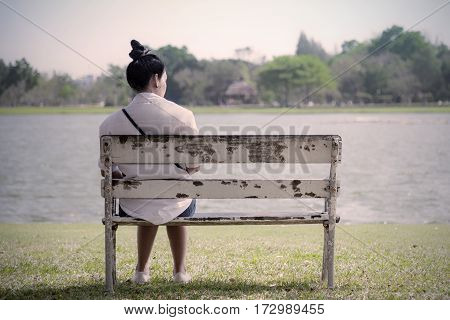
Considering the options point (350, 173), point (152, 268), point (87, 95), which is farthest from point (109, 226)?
point (87, 95)

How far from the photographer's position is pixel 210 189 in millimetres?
5148

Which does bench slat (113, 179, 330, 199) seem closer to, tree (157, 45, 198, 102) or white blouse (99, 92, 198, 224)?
white blouse (99, 92, 198, 224)

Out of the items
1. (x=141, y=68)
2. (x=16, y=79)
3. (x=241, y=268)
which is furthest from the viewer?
(x=16, y=79)

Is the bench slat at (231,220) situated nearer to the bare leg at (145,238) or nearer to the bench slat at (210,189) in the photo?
the bench slat at (210,189)

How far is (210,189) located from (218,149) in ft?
0.95

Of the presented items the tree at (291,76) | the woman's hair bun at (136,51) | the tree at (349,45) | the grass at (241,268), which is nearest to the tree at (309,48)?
the tree at (349,45)

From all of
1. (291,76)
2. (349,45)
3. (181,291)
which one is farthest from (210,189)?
(349,45)

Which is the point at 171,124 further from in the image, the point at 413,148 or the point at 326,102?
the point at 326,102

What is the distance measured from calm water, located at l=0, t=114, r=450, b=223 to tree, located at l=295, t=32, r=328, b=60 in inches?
570

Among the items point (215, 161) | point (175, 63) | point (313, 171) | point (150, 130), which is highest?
point (175, 63)

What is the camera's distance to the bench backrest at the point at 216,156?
5.10 m

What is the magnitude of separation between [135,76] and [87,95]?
67166 millimetres

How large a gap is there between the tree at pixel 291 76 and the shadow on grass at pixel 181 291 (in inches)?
3131

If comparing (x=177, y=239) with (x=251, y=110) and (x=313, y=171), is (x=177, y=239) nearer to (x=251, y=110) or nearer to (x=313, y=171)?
(x=313, y=171)
